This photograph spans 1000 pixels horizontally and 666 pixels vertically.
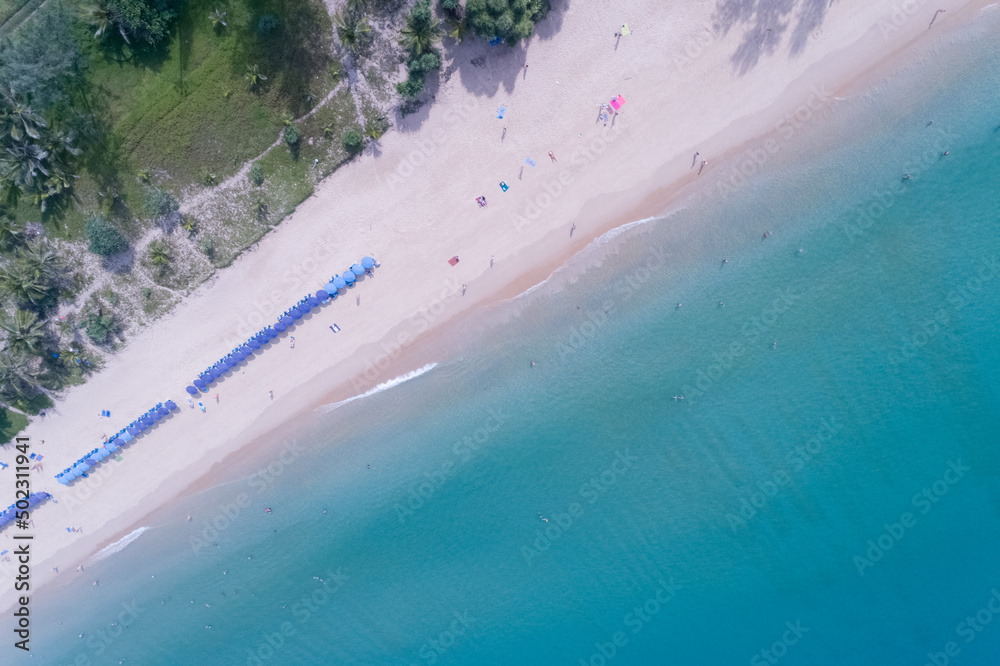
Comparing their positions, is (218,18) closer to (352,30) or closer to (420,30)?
(352,30)

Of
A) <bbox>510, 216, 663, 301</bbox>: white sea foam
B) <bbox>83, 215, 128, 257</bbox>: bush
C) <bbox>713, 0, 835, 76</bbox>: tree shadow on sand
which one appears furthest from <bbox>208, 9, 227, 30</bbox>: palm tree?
<bbox>713, 0, 835, 76</bbox>: tree shadow on sand

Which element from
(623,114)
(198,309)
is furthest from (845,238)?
(198,309)

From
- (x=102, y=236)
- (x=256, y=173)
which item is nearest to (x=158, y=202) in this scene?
(x=102, y=236)

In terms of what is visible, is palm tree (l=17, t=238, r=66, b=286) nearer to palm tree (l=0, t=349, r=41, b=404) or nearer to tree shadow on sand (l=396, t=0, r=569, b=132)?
palm tree (l=0, t=349, r=41, b=404)

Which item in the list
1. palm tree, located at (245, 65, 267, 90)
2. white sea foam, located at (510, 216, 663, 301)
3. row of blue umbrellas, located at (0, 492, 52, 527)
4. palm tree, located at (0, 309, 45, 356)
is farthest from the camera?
row of blue umbrellas, located at (0, 492, 52, 527)

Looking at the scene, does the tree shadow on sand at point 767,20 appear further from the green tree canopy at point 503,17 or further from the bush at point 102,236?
the bush at point 102,236

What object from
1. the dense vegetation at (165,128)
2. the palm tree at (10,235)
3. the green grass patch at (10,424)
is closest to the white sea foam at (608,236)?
the dense vegetation at (165,128)

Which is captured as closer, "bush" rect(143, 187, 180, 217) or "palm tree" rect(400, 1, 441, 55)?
"palm tree" rect(400, 1, 441, 55)
